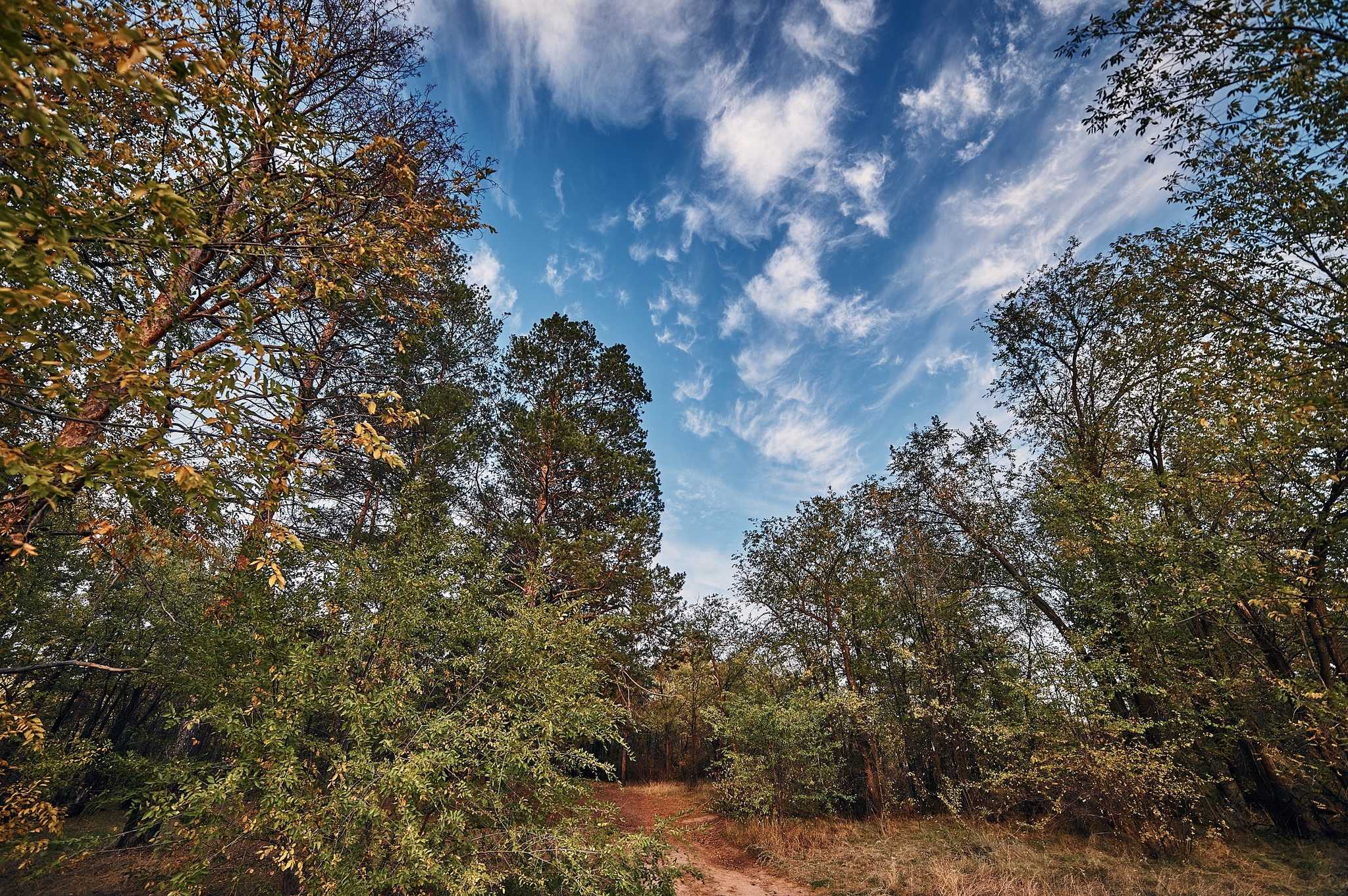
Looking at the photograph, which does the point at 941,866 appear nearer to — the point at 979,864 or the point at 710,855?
the point at 979,864

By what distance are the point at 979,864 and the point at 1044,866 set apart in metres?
1.03

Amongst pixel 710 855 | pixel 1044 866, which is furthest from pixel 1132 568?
pixel 710 855

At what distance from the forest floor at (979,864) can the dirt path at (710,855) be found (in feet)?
0.15

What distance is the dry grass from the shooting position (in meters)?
7.30

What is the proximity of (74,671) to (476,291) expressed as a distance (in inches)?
585

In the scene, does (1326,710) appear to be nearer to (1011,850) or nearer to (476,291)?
(1011,850)

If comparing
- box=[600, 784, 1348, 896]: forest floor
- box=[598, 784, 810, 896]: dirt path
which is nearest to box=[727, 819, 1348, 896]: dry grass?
box=[600, 784, 1348, 896]: forest floor

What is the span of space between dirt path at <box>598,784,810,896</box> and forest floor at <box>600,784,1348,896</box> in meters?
0.04

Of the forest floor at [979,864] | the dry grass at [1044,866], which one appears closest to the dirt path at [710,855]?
the forest floor at [979,864]

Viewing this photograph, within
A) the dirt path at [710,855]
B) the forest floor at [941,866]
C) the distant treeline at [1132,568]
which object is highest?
the distant treeline at [1132,568]

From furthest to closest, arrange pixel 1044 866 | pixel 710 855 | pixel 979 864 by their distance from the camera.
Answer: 1. pixel 710 855
2. pixel 979 864
3. pixel 1044 866

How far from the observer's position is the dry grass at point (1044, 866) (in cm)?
730

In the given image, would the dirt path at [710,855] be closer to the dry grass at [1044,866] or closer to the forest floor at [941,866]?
the forest floor at [941,866]

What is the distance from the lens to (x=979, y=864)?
8.48 m
